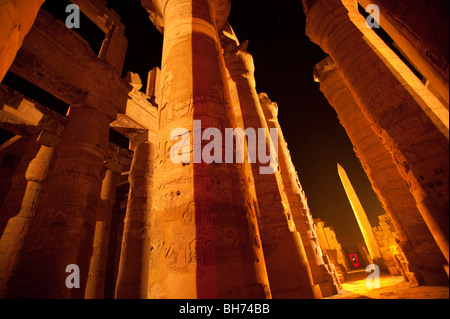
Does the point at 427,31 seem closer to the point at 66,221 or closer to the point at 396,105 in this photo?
the point at 396,105

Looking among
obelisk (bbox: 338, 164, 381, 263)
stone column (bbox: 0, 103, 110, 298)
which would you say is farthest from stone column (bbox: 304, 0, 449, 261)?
obelisk (bbox: 338, 164, 381, 263)

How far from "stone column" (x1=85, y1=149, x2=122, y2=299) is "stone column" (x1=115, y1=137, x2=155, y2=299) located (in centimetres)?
219

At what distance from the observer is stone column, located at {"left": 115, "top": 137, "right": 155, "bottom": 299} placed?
573 centimetres

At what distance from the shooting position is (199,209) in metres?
2.33

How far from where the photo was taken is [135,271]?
5902 millimetres

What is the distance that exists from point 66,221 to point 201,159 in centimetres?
393

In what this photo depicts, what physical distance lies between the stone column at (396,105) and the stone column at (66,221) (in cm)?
585

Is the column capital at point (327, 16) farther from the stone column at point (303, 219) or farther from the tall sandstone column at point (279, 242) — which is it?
the stone column at point (303, 219)

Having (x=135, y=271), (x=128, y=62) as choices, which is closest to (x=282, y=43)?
(x=128, y=62)

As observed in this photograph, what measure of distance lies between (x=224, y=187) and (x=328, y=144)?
883 inches

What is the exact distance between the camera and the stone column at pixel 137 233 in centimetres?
573

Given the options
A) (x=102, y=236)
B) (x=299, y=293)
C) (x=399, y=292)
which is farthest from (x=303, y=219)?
(x=102, y=236)

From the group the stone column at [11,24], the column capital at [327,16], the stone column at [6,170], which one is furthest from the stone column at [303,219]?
the stone column at [6,170]

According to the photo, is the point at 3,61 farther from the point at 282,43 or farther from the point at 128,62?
the point at 128,62
